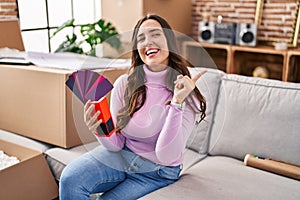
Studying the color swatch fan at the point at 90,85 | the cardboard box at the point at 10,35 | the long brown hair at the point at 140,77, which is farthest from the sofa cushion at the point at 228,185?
the cardboard box at the point at 10,35

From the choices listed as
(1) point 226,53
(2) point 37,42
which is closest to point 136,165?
(2) point 37,42

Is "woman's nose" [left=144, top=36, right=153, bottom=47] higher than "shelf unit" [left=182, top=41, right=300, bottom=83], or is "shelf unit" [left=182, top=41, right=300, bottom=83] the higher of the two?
"woman's nose" [left=144, top=36, right=153, bottom=47]

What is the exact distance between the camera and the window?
2926 millimetres

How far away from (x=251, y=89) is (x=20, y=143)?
1.12 metres

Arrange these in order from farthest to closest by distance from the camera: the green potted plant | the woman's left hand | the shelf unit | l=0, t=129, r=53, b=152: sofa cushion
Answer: the shelf unit < the green potted plant < l=0, t=129, r=53, b=152: sofa cushion < the woman's left hand

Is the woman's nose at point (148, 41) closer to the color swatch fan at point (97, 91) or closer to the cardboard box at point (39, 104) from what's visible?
the color swatch fan at point (97, 91)

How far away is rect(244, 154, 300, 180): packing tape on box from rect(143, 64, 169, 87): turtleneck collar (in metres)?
0.64

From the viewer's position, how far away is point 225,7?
3652mm

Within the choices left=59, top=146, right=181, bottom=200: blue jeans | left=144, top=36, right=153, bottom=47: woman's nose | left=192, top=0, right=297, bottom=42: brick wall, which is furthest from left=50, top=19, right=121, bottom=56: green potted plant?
left=192, top=0, right=297, bottom=42: brick wall

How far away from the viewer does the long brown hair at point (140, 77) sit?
123 cm

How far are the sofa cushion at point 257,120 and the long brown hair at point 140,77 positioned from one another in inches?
18.5

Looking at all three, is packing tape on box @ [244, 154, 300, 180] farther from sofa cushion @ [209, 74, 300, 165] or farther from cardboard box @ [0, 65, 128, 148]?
cardboard box @ [0, 65, 128, 148]

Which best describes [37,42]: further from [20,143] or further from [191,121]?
[191,121]

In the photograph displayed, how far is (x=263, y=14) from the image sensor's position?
3.44 meters
